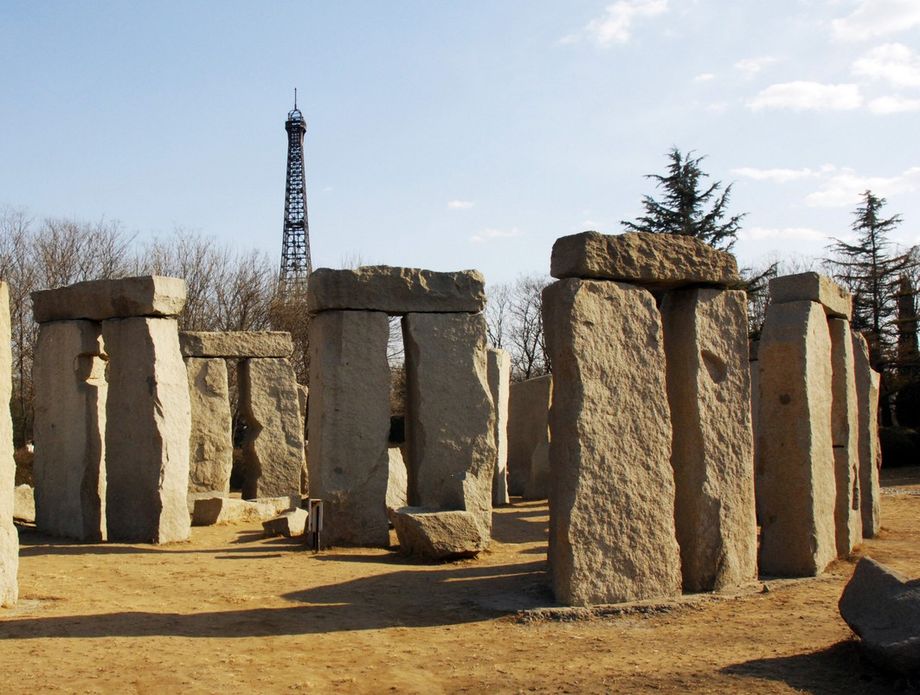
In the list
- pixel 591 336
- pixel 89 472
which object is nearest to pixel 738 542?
pixel 591 336

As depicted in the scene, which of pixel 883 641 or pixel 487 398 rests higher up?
pixel 487 398

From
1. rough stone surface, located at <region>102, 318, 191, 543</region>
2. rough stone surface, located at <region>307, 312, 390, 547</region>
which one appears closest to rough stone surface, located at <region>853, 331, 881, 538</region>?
rough stone surface, located at <region>307, 312, 390, 547</region>

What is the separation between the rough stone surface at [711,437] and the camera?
692 cm

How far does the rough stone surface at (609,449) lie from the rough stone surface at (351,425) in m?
3.50

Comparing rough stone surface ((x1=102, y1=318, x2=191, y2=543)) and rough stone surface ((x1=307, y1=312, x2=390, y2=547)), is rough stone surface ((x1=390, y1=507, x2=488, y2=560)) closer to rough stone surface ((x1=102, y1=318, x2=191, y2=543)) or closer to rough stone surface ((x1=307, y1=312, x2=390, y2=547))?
rough stone surface ((x1=307, y1=312, x2=390, y2=547))

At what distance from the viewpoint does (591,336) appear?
6.39m

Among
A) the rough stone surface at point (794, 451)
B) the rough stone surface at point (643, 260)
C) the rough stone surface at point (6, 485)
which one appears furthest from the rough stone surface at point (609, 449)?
the rough stone surface at point (6, 485)

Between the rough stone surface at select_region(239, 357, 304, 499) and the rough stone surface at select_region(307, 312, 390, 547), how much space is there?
15.2 ft

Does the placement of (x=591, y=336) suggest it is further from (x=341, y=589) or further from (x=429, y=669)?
(x=341, y=589)

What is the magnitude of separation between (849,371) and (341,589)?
5417 mm

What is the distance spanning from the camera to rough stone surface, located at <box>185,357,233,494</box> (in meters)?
13.9

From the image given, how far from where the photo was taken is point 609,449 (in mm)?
6324

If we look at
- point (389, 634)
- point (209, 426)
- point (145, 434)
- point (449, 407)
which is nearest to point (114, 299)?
point (145, 434)

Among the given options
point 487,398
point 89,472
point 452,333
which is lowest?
point 89,472
